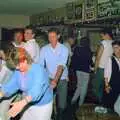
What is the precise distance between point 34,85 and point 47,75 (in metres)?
0.37

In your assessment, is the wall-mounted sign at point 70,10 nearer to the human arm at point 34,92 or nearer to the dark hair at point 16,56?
the human arm at point 34,92

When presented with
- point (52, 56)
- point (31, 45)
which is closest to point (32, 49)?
point (31, 45)

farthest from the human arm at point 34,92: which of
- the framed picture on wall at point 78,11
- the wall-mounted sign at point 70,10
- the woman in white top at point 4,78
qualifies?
the wall-mounted sign at point 70,10

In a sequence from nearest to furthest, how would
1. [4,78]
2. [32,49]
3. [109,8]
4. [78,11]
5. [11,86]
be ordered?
1. [11,86]
2. [4,78]
3. [32,49]
4. [109,8]
5. [78,11]

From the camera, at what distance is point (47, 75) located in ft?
12.4

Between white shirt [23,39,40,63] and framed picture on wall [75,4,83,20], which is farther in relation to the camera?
framed picture on wall [75,4,83,20]

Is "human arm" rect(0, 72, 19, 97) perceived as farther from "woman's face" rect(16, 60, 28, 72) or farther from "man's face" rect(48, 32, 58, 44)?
"man's face" rect(48, 32, 58, 44)

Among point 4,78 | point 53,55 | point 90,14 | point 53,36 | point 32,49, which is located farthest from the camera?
point 90,14

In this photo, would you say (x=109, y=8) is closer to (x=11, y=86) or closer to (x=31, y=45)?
(x=31, y=45)

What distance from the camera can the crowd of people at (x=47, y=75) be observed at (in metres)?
3.48

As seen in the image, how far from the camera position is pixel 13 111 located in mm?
3346

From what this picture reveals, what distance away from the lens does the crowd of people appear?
3.48 m

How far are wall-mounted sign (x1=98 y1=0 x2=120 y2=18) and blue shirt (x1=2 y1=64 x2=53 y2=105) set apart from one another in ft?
14.8

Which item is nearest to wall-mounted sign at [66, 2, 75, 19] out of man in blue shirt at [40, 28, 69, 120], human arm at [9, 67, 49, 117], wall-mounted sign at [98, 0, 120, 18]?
wall-mounted sign at [98, 0, 120, 18]
